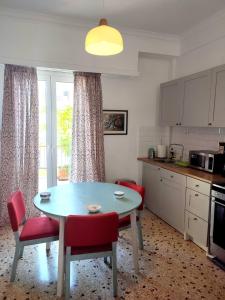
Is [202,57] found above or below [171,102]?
above

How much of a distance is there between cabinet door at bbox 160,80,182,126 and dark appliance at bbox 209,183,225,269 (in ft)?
4.60

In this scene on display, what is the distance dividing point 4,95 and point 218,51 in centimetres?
294

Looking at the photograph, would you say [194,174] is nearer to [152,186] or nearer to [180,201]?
[180,201]

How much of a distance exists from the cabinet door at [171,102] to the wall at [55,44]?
619mm

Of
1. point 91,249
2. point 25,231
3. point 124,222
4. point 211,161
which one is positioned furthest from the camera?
point 211,161

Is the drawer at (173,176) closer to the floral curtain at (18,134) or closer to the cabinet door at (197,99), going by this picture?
→ the cabinet door at (197,99)

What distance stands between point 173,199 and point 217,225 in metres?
0.81

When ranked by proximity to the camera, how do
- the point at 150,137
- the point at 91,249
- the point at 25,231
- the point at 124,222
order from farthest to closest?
the point at 150,137 → the point at 124,222 → the point at 25,231 → the point at 91,249

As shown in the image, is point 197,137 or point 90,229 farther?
point 197,137

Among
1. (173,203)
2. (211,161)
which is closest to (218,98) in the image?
(211,161)

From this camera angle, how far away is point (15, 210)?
209 cm

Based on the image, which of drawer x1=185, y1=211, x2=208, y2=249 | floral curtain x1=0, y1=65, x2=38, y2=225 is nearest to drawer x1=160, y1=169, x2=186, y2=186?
drawer x1=185, y1=211, x2=208, y2=249

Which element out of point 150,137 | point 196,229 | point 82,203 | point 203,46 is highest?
point 203,46

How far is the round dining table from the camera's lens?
1.95 m
